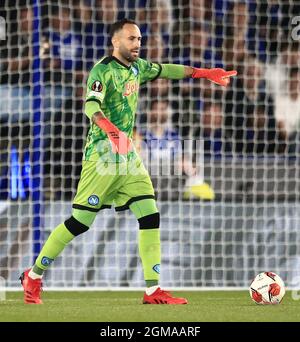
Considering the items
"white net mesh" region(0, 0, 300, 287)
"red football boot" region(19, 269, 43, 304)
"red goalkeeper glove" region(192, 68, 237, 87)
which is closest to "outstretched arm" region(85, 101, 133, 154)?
"red goalkeeper glove" region(192, 68, 237, 87)

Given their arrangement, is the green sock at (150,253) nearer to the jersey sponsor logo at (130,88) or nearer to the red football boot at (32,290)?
the red football boot at (32,290)

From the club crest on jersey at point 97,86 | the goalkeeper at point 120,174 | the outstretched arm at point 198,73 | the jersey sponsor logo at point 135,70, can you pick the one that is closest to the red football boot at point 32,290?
the goalkeeper at point 120,174

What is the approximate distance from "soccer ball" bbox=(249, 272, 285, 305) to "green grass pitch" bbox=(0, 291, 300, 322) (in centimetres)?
8

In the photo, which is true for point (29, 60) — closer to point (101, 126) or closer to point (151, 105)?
point (151, 105)

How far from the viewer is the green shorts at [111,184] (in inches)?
287

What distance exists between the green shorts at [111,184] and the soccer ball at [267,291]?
37.0 inches

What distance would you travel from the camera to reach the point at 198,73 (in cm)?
776

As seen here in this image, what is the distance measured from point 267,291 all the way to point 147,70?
174cm

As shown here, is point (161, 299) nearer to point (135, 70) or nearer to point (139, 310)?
point (139, 310)

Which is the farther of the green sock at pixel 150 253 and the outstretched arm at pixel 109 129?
the green sock at pixel 150 253

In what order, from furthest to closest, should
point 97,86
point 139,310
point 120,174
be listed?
1. point 120,174
2. point 97,86
3. point 139,310

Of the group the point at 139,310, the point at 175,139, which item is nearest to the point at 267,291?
the point at 139,310

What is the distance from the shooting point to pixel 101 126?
22.6ft
